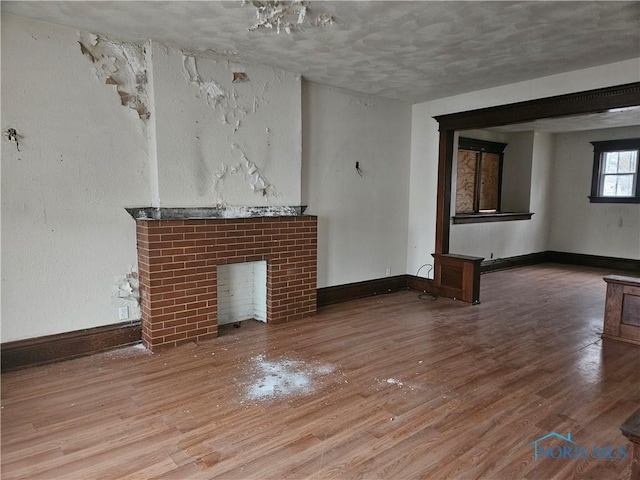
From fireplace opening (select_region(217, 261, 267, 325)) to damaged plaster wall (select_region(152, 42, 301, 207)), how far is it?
→ 2.38 ft

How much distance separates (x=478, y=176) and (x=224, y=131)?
17.6 feet

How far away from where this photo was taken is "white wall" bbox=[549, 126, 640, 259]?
305 inches

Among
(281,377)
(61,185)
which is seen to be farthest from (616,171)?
(61,185)

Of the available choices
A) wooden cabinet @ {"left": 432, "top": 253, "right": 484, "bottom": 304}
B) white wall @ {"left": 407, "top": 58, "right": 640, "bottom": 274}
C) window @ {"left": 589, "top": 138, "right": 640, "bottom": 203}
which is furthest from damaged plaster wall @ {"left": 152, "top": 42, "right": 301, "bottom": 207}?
window @ {"left": 589, "top": 138, "right": 640, "bottom": 203}

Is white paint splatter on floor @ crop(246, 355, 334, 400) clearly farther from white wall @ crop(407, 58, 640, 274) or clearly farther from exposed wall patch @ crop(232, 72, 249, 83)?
white wall @ crop(407, 58, 640, 274)

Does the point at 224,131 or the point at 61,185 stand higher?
the point at 224,131

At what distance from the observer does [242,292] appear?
14.7 feet

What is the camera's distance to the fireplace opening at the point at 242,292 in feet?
14.1

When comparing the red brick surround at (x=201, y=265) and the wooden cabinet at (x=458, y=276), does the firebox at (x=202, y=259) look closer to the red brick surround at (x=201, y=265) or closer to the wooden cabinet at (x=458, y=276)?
the red brick surround at (x=201, y=265)

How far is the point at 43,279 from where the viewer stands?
128 inches

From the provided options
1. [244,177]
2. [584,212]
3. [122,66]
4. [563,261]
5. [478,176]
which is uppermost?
[122,66]

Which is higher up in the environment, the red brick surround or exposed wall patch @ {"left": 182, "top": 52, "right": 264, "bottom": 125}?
exposed wall patch @ {"left": 182, "top": 52, "right": 264, "bottom": 125}

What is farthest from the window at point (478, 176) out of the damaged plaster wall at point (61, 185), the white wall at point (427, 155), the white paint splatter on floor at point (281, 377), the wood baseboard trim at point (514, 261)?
the damaged plaster wall at point (61, 185)

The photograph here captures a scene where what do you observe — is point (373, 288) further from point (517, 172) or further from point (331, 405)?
point (517, 172)
